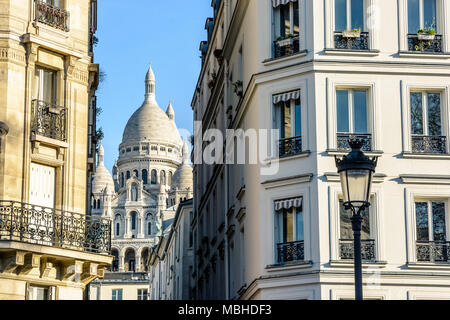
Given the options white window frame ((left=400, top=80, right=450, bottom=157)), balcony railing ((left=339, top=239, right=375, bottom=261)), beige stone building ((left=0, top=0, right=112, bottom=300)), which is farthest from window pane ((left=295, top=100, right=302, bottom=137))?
beige stone building ((left=0, top=0, right=112, bottom=300))

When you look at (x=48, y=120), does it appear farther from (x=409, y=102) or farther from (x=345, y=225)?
(x=409, y=102)

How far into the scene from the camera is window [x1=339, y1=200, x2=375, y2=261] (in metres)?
29.0

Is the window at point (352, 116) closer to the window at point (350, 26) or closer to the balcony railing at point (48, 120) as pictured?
the window at point (350, 26)

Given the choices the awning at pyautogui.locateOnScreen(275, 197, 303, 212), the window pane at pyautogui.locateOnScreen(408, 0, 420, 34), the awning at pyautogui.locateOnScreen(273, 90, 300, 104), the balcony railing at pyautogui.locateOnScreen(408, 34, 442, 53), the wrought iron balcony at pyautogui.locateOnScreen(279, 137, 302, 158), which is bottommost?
the awning at pyautogui.locateOnScreen(275, 197, 303, 212)

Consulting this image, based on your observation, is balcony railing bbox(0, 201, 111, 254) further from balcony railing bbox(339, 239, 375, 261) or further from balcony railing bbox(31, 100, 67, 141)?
balcony railing bbox(339, 239, 375, 261)

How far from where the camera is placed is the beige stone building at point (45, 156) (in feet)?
82.7

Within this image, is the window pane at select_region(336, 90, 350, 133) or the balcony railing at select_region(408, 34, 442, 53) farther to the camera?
the balcony railing at select_region(408, 34, 442, 53)

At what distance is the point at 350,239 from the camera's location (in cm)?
2911

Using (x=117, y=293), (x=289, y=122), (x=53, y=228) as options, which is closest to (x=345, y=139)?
(x=289, y=122)

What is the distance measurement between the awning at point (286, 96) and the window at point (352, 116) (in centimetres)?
127

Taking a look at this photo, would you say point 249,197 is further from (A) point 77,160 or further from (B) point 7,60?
(B) point 7,60

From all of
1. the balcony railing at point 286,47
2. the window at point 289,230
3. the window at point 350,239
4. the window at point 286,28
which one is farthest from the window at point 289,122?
the window at point 350,239

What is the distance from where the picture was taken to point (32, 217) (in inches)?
997

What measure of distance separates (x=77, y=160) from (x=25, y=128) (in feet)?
6.82
